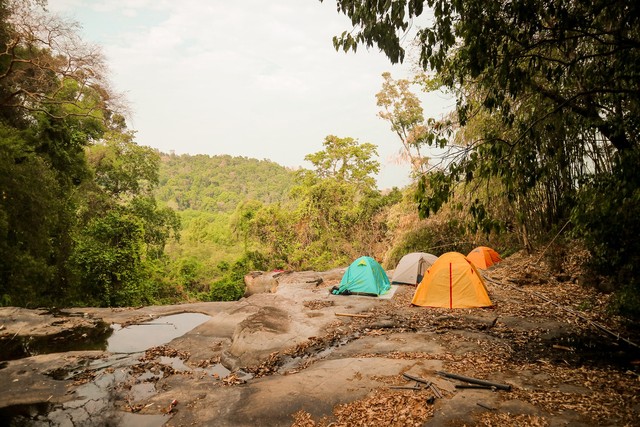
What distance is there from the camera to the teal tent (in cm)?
1177

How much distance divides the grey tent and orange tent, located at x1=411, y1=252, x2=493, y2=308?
3.11m

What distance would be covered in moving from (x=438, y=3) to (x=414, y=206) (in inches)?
563

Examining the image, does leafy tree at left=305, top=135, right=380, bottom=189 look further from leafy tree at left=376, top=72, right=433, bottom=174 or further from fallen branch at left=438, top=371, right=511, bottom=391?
fallen branch at left=438, top=371, right=511, bottom=391

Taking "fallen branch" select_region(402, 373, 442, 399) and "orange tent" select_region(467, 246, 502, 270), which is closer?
"fallen branch" select_region(402, 373, 442, 399)

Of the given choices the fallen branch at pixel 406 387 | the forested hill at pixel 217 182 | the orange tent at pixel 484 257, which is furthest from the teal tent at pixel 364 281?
the forested hill at pixel 217 182

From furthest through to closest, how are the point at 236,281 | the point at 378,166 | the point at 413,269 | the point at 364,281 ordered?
the point at 378,166
the point at 236,281
the point at 413,269
the point at 364,281

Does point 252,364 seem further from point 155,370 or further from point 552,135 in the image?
point 552,135

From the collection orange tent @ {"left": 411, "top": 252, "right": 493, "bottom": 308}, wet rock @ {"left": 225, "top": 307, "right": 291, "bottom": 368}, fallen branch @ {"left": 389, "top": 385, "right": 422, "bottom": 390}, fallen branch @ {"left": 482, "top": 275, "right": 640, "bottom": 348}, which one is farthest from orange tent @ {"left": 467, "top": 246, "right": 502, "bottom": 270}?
fallen branch @ {"left": 389, "top": 385, "right": 422, "bottom": 390}

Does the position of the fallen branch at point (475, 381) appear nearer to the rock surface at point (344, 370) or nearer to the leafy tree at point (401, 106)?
the rock surface at point (344, 370)

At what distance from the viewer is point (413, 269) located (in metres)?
13.1

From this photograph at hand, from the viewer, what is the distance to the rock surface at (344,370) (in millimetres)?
4457

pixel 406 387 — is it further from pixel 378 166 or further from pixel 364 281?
pixel 378 166

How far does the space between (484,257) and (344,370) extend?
11.5m

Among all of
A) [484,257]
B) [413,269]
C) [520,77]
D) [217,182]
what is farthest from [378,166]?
[217,182]
